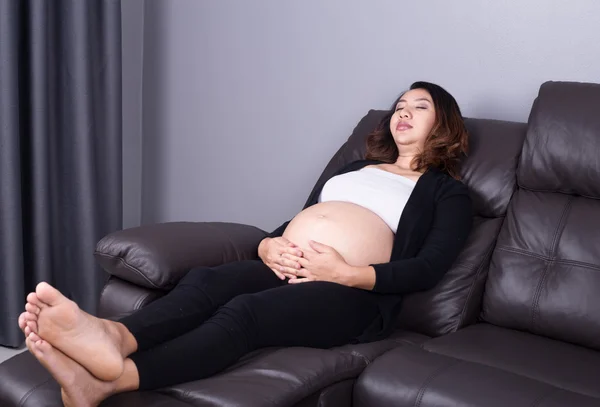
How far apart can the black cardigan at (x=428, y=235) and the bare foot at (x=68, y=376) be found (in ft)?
2.58

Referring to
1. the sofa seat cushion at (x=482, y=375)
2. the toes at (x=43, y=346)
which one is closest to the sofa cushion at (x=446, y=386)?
the sofa seat cushion at (x=482, y=375)

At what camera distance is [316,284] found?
1.85 meters

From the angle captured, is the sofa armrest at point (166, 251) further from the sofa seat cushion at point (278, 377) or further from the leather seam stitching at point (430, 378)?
the leather seam stitching at point (430, 378)

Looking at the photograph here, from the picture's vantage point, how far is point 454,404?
1.54 meters

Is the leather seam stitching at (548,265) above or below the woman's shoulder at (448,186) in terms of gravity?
below

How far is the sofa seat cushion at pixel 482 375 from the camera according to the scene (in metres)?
1.54

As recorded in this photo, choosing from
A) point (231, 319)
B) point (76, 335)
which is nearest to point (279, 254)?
point (231, 319)

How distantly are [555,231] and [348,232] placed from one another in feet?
1.87

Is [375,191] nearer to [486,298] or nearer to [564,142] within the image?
[486,298]

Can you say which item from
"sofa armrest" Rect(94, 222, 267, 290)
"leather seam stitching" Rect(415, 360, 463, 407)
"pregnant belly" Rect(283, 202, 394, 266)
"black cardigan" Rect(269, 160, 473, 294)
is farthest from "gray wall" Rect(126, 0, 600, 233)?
"leather seam stitching" Rect(415, 360, 463, 407)

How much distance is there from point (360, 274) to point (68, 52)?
158 cm

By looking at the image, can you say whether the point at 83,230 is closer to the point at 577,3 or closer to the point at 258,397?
the point at 258,397

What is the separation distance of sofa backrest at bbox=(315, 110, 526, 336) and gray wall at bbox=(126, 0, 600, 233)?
0.27 metres

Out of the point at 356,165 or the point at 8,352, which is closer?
the point at 356,165
